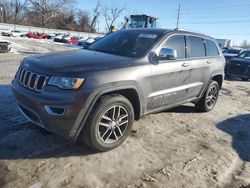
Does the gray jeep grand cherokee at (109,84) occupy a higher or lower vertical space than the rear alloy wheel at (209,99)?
higher

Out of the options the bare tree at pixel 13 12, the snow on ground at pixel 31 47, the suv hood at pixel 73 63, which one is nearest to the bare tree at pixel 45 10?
the bare tree at pixel 13 12

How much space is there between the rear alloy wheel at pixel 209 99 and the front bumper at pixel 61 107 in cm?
359

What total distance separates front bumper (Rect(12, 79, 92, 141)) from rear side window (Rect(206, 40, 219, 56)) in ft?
12.3

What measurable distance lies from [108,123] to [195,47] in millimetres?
2783

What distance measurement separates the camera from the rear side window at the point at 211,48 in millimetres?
6091

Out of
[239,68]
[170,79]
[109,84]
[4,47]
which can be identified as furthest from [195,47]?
[4,47]

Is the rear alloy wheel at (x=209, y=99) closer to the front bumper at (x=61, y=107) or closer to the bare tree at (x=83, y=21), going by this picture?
the front bumper at (x=61, y=107)

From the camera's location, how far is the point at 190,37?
540cm

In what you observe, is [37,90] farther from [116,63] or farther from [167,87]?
[167,87]

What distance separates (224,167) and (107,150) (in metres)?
1.67

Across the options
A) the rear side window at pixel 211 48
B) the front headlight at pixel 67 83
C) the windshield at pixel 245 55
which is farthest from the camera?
the windshield at pixel 245 55

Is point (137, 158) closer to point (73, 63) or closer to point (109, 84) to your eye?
point (109, 84)

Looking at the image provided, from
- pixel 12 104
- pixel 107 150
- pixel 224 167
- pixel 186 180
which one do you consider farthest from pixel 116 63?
pixel 12 104

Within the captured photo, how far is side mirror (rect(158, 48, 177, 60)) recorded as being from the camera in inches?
172
